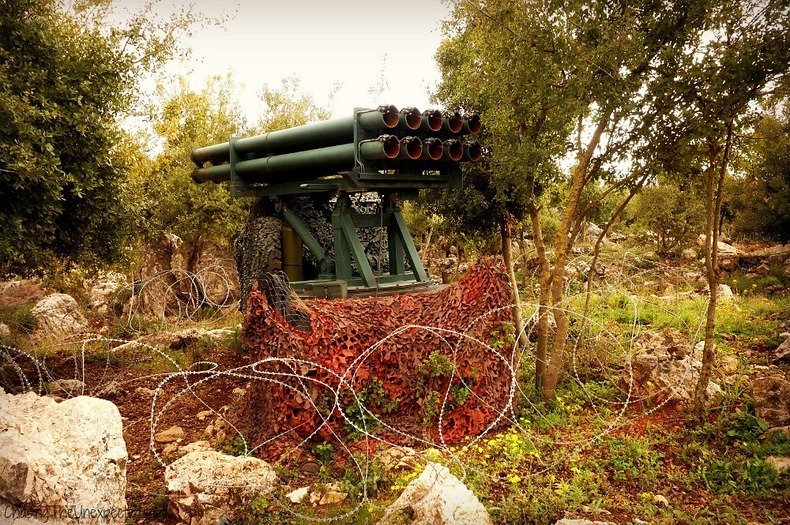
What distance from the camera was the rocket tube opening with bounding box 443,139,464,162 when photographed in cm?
Answer: 698

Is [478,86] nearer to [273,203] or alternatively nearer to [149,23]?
[273,203]

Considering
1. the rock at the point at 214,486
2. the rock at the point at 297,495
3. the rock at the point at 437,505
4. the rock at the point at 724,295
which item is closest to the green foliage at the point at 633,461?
the rock at the point at 437,505

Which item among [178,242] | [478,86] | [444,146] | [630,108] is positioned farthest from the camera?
[178,242]

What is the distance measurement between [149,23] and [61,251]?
188 inches

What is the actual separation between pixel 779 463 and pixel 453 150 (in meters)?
4.50

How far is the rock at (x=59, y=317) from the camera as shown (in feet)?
41.3

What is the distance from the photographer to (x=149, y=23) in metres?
10.9

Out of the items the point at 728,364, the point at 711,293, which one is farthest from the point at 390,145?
the point at 728,364

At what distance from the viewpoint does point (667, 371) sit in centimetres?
674

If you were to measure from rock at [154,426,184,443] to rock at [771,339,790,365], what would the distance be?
295 inches

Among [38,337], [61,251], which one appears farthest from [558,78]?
[38,337]

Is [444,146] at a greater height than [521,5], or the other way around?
[521,5]

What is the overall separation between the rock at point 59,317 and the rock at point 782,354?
41.4 feet

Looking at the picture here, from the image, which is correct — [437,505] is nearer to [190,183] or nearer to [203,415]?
[203,415]
